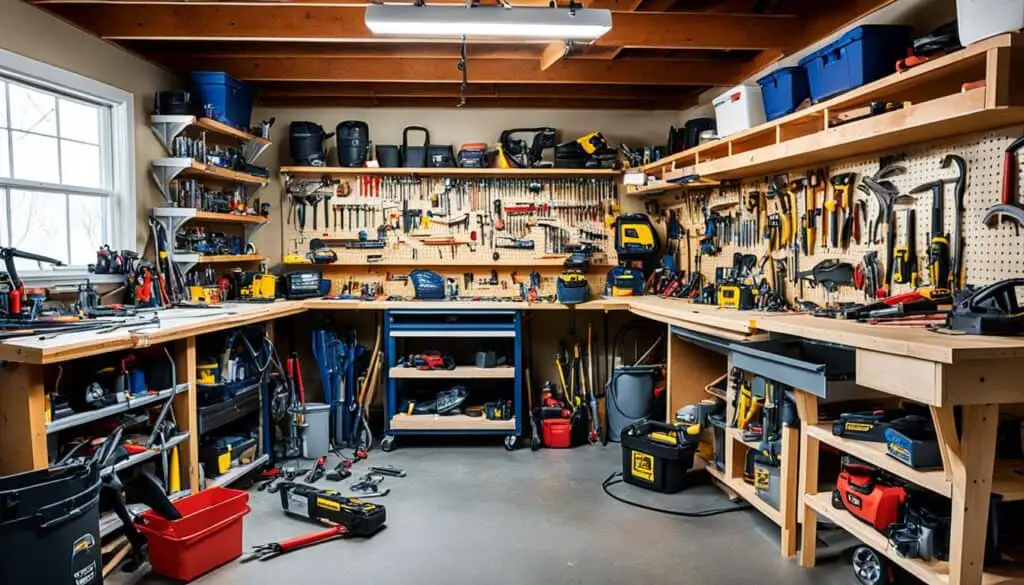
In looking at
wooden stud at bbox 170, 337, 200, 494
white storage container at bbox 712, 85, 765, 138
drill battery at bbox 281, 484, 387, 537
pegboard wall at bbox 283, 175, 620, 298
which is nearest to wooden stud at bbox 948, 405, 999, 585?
white storage container at bbox 712, 85, 765, 138

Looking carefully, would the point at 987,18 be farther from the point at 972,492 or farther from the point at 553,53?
the point at 553,53

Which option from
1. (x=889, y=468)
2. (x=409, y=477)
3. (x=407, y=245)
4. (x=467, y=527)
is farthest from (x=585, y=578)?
(x=407, y=245)

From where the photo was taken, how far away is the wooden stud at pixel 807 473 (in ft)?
9.19

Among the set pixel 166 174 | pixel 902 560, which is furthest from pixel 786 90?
pixel 166 174

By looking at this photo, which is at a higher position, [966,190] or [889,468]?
[966,190]

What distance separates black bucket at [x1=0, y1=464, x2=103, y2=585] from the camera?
2.12m

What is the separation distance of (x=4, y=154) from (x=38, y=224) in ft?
1.34

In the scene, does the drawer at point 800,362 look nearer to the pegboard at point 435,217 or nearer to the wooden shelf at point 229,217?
A: the pegboard at point 435,217

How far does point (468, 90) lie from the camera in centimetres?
516

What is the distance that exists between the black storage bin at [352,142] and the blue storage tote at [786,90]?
3.08m

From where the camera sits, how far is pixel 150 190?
4195 mm

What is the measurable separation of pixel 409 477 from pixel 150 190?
247 centimetres

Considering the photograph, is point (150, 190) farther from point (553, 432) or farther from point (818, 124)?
point (818, 124)

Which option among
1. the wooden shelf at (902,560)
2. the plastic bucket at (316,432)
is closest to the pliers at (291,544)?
the plastic bucket at (316,432)
